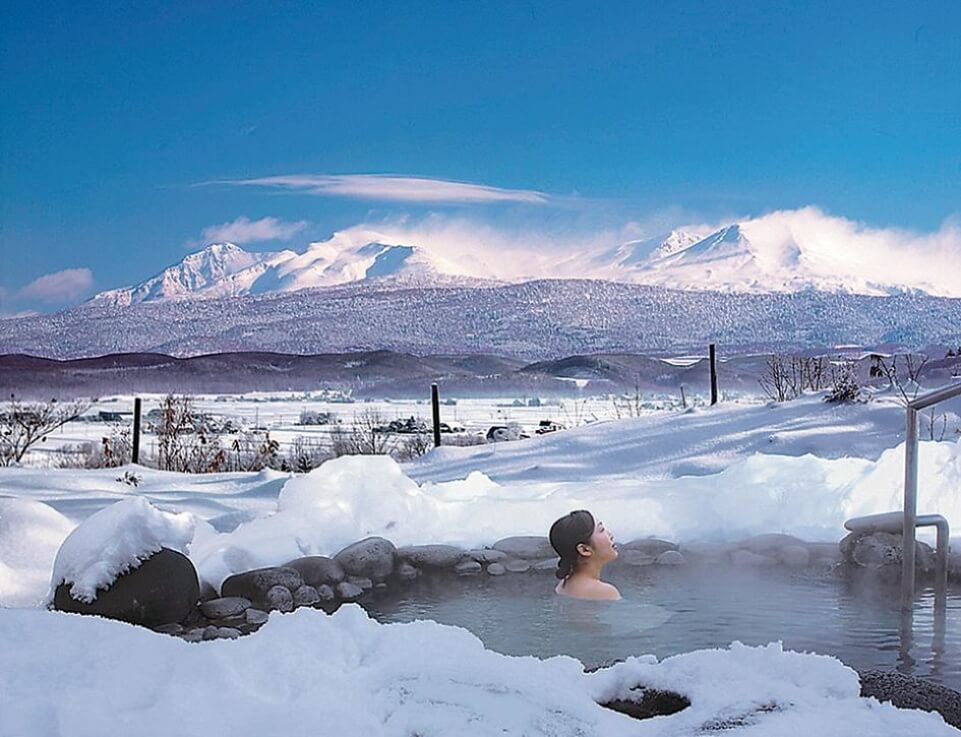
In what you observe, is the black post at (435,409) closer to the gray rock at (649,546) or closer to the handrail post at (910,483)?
the gray rock at (649,546)

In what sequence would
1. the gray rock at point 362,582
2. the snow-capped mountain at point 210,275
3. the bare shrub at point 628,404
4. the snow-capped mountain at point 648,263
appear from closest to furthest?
the gray rock at point 362,582, the bare shrub at point 628,404, the snow-capped mountain at point 210,275, the snow-capped mountain at point 648,263

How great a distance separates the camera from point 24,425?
740 centimetres

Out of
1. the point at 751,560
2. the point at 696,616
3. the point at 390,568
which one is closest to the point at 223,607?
the point at 390,568

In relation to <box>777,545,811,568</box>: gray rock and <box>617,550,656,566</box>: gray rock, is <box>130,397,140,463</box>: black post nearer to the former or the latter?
<box>617,550,656,566</box>: gray rock

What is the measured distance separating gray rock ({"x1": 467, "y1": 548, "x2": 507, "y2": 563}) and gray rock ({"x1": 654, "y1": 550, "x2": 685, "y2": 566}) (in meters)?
0.61

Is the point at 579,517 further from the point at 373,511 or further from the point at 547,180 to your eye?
the point at 547,180

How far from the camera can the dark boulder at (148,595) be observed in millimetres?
3193

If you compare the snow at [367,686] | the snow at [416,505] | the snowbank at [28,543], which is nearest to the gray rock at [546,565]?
the snow at [416,505]

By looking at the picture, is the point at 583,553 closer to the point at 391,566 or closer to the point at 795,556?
the point at 391,566

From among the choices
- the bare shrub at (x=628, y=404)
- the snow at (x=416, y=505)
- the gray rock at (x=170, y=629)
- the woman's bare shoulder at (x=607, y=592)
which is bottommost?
the gray rock at (x=170, y=629)

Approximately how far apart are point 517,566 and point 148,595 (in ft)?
4.63

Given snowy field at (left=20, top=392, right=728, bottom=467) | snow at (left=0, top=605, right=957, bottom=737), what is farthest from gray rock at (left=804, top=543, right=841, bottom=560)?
snowy field at (left=20, top=392, right=728, bottom=467)

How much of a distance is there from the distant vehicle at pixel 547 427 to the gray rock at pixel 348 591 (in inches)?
169

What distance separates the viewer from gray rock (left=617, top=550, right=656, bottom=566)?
168 inches
